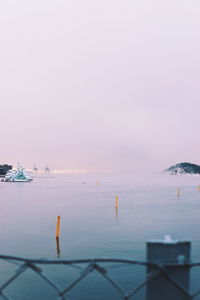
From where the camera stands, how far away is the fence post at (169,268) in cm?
438

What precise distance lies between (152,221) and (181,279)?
60.1 meters

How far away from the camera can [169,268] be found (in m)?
4.42

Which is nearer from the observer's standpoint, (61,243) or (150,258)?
(150,258)

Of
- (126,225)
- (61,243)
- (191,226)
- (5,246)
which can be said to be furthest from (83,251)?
(191,226)

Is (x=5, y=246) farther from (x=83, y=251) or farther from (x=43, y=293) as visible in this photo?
(x=43, y=293)

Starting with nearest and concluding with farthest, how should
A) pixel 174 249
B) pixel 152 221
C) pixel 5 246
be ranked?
1. pixel 174 249
2. pixel 5 246
3. pixel 152 221

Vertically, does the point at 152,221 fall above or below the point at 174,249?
below

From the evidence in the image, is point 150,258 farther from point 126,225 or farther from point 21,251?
point 126,225

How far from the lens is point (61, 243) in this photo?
131ft

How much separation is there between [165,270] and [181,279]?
1.01ft

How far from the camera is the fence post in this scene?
4375 millimetres

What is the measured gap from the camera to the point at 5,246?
38.5 m

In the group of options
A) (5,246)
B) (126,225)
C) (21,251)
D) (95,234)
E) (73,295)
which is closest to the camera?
(73,295)

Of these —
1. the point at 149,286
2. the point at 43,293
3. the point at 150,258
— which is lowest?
the point at 43,293
